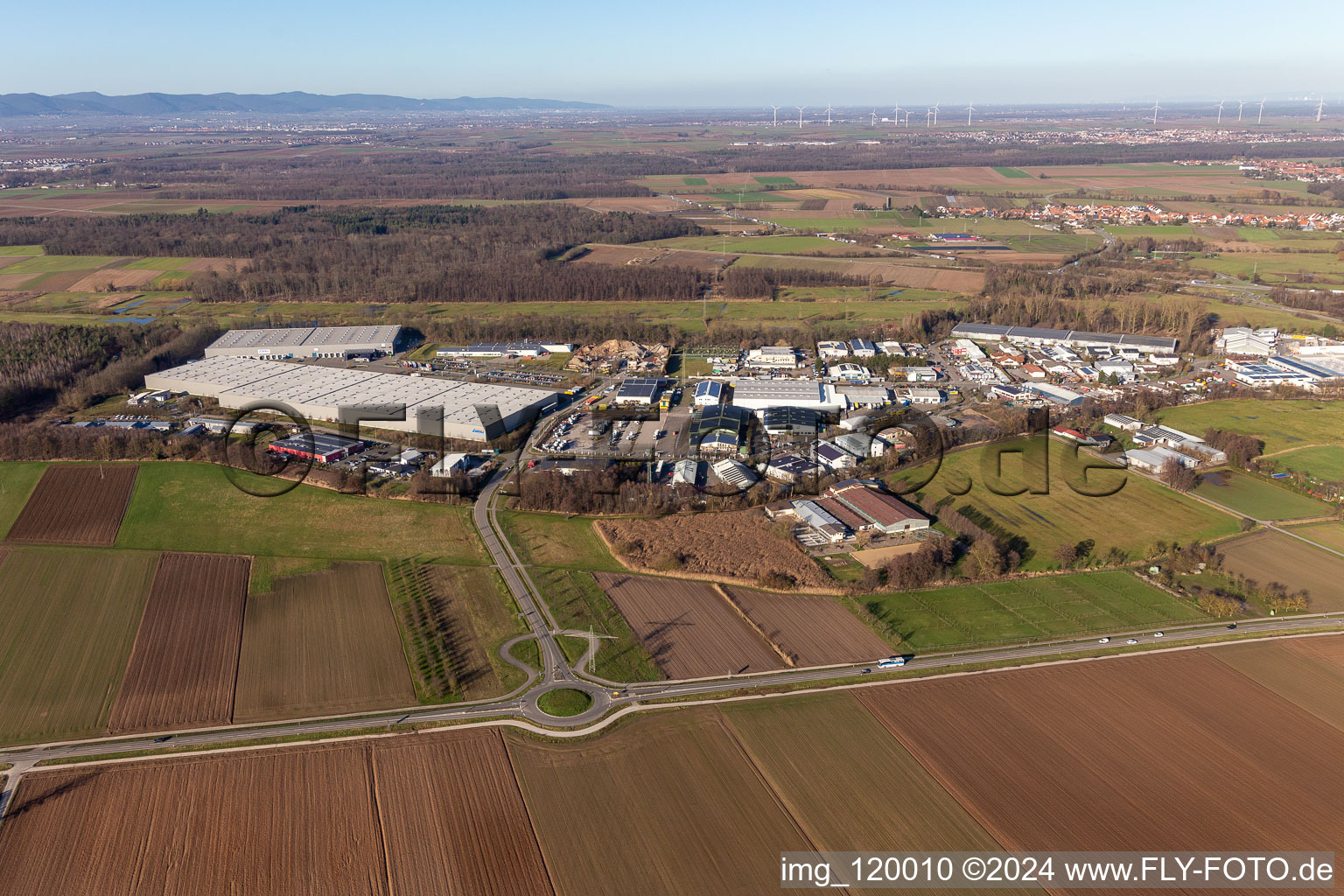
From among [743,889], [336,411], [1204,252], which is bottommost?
[743,889]

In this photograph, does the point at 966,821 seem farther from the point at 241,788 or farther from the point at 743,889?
the point at 241,788

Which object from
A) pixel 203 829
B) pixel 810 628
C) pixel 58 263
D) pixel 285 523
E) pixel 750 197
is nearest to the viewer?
pixel 203 829

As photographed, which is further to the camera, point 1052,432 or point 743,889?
point 1052,432

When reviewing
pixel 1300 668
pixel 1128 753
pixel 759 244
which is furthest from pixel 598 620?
pixel 759 244

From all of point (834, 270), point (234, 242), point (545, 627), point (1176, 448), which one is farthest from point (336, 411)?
point (234, 242)

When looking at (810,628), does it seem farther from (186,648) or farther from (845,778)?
(186,648)
